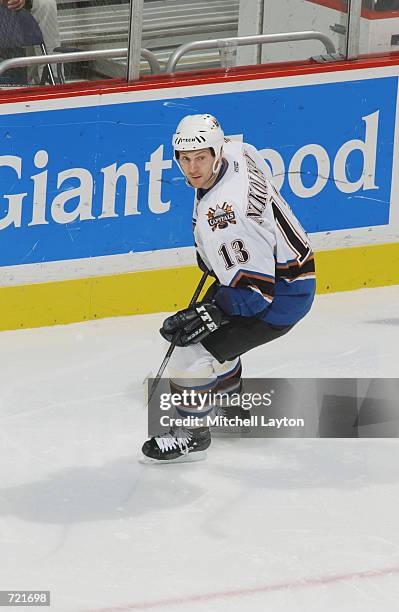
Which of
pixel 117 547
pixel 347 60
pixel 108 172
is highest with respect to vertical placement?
pixel 347 60

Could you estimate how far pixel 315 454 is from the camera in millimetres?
4707

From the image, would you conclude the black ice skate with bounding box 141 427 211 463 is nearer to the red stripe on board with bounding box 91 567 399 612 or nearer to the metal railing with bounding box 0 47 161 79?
the red stripe on board with bounding box 91 567 399 612

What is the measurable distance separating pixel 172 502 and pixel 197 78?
2.42m

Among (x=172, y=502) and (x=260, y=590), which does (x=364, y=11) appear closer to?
(x=172, y=502)

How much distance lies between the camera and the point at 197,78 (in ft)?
19.8

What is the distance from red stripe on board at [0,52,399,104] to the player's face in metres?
1.59

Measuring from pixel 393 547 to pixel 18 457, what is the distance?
141cm

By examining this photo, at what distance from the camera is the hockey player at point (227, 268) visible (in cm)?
429

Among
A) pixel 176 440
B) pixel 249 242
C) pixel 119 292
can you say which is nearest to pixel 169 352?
pixel 176 440

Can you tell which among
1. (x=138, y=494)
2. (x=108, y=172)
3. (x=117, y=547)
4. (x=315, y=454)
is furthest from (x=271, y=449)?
(x=108, y=172)

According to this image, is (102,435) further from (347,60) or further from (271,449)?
(347,60)

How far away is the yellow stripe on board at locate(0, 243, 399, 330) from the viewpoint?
5896mm

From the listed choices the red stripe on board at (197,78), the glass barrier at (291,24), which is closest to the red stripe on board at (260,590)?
the red stripe on board at (197,78)

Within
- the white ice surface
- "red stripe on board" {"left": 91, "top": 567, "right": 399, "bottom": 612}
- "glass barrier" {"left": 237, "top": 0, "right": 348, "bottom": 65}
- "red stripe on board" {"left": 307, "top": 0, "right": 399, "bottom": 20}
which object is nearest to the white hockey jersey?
the white ice surface
